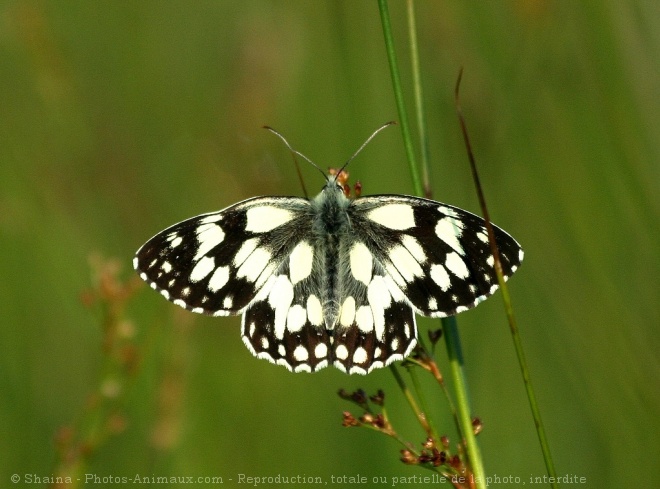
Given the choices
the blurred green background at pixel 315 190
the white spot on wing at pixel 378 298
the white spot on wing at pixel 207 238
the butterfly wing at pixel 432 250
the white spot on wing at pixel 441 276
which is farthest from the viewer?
the blurred green background at pixel 315 190

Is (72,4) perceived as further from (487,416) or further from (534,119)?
(487,416)

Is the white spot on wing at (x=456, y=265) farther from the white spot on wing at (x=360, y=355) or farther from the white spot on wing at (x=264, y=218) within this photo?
the white spot on wing at (x=264, y=218)

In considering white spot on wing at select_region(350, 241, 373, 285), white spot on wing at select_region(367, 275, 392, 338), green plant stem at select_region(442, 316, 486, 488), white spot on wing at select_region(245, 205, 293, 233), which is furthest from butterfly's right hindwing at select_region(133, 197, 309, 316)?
green plant stem at select_region(442, 316, 486, 488)

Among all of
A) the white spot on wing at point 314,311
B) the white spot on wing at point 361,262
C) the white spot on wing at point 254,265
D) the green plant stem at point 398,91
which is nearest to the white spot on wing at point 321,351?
the white spot on wing at point 314,311

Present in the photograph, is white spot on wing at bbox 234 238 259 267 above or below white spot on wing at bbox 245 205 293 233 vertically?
below

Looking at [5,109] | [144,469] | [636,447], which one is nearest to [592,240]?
[636,447]

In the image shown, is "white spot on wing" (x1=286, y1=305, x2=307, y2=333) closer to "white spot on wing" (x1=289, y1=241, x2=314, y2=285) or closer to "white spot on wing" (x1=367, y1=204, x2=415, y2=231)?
"white spot on wing" (x1=289, y1=241, x2=314, y2=285)
